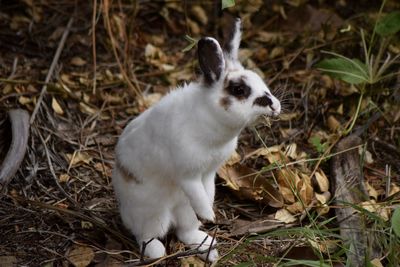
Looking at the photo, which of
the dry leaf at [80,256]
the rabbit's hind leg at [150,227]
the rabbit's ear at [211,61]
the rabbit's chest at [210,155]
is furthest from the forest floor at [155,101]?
the rabbit's ear at [211,61]

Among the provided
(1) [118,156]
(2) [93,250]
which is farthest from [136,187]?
(2) [93,250]

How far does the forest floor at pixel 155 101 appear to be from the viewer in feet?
13.1

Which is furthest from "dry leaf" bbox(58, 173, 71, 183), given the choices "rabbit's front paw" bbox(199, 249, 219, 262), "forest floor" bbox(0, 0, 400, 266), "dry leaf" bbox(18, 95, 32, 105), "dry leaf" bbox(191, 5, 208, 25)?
"dry leaf" bbox(191, 5, 208, 25)

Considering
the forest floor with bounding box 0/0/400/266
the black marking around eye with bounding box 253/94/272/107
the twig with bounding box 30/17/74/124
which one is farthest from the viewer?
the twig with bounding box 30/17/74/124

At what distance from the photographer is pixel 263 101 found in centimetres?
341

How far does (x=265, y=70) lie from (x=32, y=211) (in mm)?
2370

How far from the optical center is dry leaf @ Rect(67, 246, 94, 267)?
12.5 ft

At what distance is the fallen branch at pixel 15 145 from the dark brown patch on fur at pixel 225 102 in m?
1.58

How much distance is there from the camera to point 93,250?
12.9 feet

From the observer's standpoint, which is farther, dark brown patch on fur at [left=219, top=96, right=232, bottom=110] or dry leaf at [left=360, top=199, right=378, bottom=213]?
dry leaf at [left=360, top=199, right=378, bottom=213]

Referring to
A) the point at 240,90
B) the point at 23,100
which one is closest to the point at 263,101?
the point at 240,90

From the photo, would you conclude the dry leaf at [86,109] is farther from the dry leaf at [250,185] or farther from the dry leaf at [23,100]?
the dry leaf at [250,185]

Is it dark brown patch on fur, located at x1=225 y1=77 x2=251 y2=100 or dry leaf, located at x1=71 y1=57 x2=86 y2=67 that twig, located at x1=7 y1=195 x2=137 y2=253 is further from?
dry leaf, located at x1=71 y1=57 x2=86 y2=67

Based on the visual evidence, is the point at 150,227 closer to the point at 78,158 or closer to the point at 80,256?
the point at 80,256
